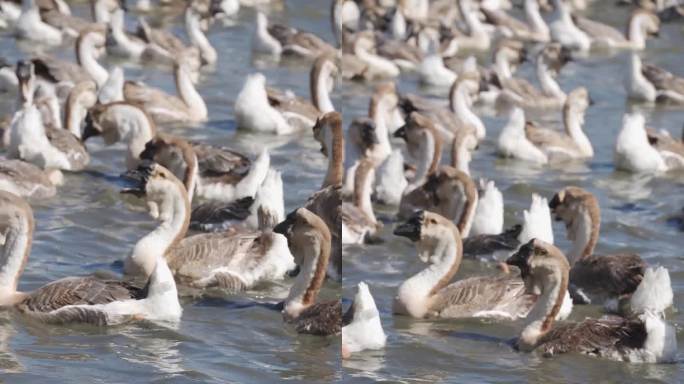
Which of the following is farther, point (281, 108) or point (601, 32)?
point (601, 32)

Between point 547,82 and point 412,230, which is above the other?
point 412,230

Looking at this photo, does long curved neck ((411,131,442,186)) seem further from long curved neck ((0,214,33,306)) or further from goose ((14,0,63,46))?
goose ((14,0,63,46))

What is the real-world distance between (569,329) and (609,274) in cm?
153

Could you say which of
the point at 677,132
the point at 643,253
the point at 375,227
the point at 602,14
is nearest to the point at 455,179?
the point at 375,227

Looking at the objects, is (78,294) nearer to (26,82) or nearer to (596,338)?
(596,338)

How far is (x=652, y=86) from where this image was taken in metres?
21.0

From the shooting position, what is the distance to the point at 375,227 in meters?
12.6

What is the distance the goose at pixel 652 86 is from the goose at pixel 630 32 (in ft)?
15.2

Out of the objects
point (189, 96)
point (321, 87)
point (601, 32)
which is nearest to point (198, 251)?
point (321, 87)

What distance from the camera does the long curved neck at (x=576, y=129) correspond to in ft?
56.3

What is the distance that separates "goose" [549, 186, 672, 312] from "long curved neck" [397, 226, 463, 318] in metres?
1.07

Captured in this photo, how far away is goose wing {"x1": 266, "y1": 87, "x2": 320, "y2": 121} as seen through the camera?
1718 centimetres

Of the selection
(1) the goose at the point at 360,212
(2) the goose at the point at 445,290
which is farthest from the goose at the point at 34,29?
(2) the goose at the point at 445,290

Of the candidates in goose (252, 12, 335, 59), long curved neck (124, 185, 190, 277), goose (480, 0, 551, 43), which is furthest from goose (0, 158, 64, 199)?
goose (480, 0, 551, 43)
